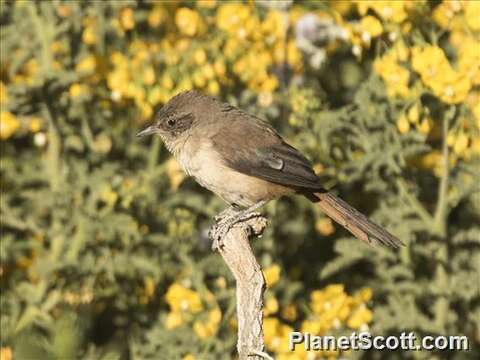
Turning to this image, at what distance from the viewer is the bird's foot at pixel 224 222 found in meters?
4.24

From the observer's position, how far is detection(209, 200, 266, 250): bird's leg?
167 inches

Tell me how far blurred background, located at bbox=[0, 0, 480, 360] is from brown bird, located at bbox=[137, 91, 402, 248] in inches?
13.8

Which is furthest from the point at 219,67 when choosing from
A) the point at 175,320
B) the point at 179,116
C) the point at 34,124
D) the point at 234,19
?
the point at 175,320

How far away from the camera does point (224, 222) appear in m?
4.56

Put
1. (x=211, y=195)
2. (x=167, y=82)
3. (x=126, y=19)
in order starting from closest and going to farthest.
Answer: (x=167, y=82) < (x=126, y=19) < (x=211, y=195)

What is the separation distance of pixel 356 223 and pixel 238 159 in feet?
2.37

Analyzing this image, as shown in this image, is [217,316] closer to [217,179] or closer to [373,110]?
[217,179]

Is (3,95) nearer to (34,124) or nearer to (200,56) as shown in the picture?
(34,124)

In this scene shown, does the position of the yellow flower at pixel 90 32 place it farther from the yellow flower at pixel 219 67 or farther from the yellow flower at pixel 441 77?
the yellow flower at pixel 441 77

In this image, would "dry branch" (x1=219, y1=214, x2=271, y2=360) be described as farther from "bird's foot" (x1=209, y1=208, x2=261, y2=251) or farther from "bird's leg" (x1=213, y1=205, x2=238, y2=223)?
"bird's leg" (x1=213, y1=205, x2=238, y2=223)

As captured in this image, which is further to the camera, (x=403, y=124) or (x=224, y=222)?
(x=403, y=124)

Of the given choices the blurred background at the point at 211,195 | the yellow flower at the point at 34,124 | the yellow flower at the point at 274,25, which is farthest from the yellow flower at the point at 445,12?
the yellow flower at the point at 34,124

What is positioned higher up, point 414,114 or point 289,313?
point 414,114

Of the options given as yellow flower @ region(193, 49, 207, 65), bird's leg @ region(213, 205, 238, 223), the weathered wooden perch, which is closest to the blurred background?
yellow flower @ region(193, 49, 207, 65)
